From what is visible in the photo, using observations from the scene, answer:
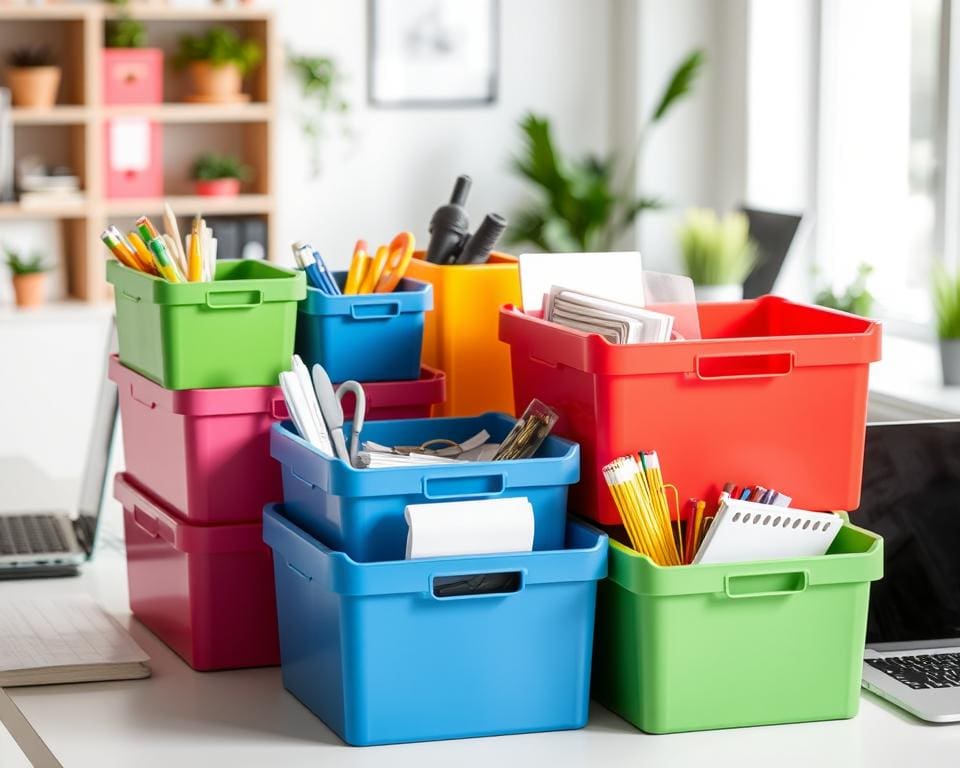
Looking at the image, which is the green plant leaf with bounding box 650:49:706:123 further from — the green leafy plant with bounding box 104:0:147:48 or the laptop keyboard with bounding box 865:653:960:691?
the laptop keyboard with bounding box 865:653:960:691

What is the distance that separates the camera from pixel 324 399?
143 cm

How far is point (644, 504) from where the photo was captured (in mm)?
1378

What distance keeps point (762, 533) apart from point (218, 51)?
3779mm

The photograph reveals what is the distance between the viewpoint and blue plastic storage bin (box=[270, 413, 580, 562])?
1.33 meters

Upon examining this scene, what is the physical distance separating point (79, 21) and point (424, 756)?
12.8ft

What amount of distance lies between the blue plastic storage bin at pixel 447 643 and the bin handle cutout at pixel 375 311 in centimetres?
29

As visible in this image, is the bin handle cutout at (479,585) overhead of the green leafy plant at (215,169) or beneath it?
beneath

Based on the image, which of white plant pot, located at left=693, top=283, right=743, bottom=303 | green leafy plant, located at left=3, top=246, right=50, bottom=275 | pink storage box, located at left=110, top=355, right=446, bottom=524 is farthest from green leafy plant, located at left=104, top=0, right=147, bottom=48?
pink storage box, located at left=110, top=355, right=446, bottom=524

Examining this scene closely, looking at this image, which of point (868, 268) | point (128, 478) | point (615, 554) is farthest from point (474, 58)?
point (615, 554)

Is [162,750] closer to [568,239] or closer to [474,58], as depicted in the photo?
[568,239]

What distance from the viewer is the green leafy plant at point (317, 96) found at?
16.5 ft

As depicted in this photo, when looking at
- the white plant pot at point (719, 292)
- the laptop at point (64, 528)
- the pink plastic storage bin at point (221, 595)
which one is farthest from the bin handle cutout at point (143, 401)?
the white plant pot at point (719, 292)

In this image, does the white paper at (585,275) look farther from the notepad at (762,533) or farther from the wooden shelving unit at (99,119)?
the wooden shelving unit at (99,119)

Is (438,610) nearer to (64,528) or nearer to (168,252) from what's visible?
(168,252)
